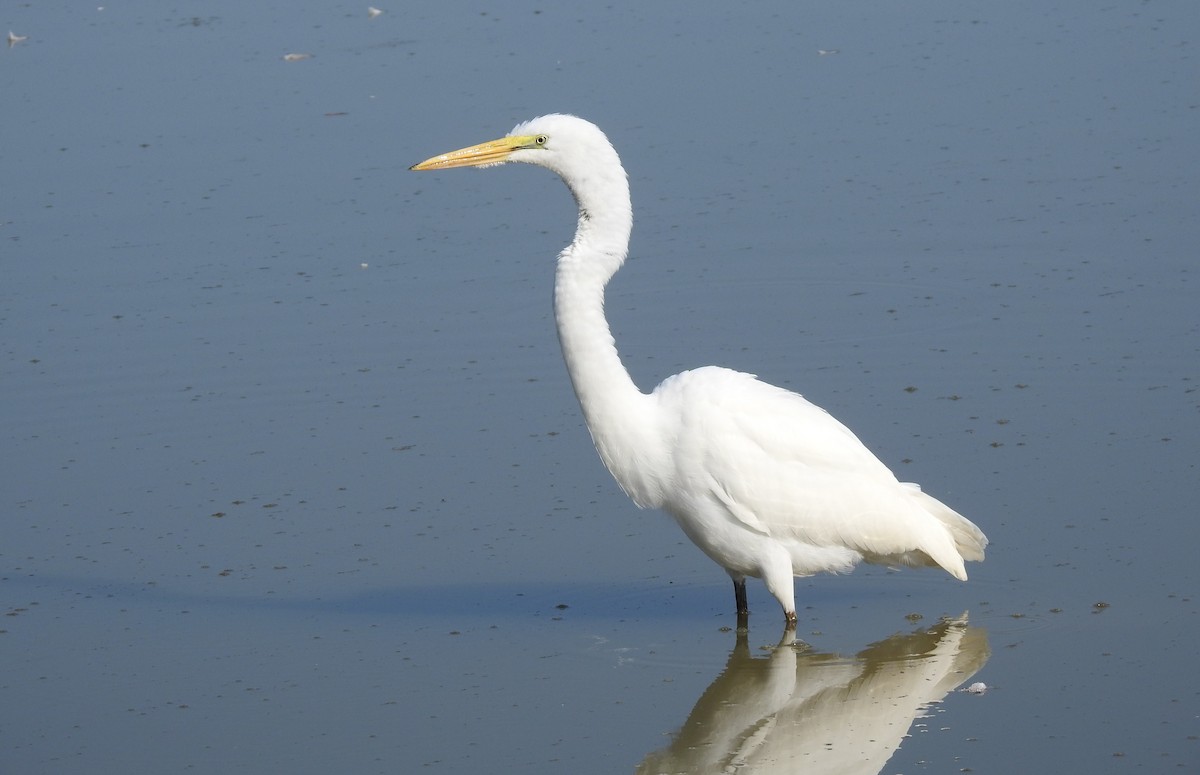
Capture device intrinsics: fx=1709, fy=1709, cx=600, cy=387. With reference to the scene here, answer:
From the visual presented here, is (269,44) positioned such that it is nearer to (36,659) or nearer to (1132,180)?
(1132,180)

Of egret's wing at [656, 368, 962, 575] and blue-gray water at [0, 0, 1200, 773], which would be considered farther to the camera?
egret's wing at [656, 368, 962, 575]

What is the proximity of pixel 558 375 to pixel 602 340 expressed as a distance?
247 centimetres

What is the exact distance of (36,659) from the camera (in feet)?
19.8

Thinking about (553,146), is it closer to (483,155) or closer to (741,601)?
(483,155)

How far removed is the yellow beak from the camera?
5695 millimetres

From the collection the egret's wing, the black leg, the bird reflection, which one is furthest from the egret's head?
the bird reflection

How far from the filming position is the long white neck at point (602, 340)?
18.4 ft

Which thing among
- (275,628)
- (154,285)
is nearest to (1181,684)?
(275,628)

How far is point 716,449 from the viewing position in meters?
5.65

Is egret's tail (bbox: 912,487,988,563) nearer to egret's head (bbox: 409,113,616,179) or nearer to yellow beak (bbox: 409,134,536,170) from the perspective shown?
egret's head (bbox: 409,113,616,179)

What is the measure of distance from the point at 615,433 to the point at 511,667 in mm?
866

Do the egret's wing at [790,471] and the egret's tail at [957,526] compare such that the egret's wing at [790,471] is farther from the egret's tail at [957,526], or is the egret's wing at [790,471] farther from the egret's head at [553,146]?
the egret's head at [553,146]

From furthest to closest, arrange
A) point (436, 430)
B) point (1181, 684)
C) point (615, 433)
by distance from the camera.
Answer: point (436, 430)
point (615, 433)
point (1181, 684)

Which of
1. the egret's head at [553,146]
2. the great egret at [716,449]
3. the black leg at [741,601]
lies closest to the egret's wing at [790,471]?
the great egret at [716,449]
